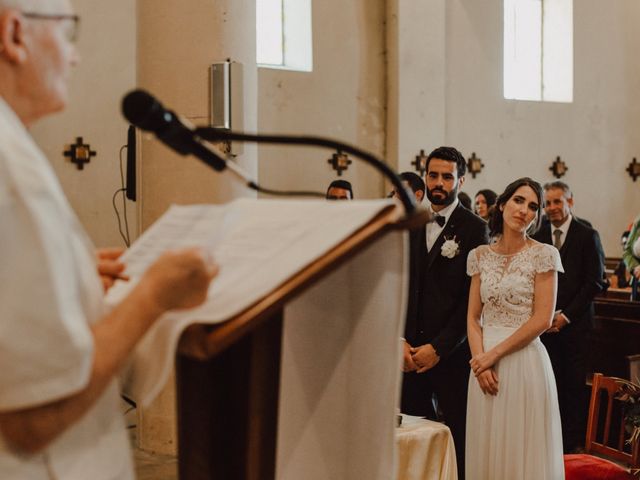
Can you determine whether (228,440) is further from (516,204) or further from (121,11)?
(121,11)

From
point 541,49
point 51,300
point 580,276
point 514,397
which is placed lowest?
point 514,397

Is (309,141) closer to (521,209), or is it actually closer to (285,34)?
(521,209)

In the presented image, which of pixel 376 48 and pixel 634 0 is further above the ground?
pixel 634 0

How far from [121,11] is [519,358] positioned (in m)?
5.51

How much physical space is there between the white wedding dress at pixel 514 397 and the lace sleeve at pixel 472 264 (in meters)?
0.01

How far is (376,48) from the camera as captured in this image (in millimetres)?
10445

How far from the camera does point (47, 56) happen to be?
4.44 feet

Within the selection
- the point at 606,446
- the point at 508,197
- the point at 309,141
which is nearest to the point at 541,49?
the point at 508,197

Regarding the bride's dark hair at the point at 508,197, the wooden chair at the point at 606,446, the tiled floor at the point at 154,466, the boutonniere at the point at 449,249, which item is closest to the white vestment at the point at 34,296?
the wooden chair at the point at 606,446

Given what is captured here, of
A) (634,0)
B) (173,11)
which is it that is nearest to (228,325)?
(173,11)

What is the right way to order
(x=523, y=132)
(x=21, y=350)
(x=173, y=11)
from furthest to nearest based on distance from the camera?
(x=523, y=132)
(x=173, y=11)
(x=21, y=350)

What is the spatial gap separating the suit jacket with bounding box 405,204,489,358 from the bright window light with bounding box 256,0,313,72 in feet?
17.8

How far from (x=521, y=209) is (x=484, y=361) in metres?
0.89

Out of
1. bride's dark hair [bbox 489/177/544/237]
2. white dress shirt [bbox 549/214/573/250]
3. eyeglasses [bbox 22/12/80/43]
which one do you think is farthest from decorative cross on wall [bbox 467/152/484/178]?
eyeglasses [bbox 22/12/80/43]
